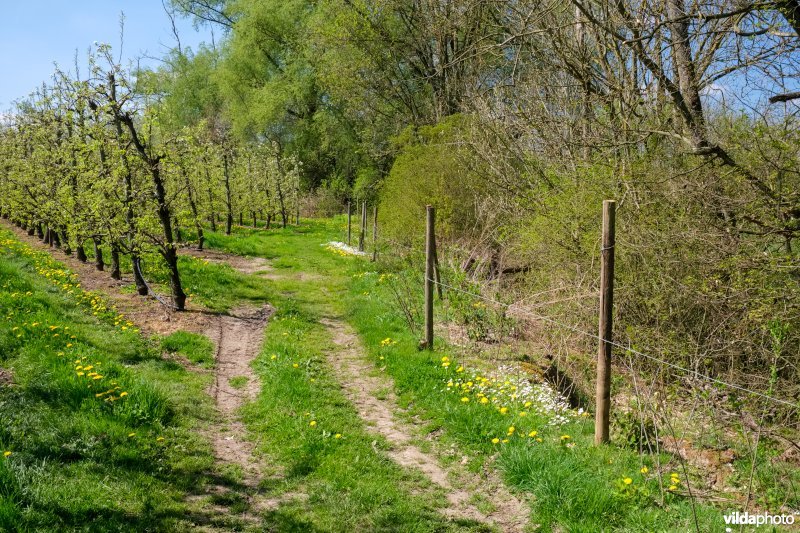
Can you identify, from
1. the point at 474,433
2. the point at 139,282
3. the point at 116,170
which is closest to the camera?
the point at 474,433

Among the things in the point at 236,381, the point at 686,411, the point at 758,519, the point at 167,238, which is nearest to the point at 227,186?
the point at 167,238

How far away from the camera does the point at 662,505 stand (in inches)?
154

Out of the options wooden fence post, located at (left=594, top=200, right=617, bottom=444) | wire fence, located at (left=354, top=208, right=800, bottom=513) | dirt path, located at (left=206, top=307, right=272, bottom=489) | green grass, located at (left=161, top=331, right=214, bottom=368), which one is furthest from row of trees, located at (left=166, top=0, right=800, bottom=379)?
green grass, located at (left=161, top=331, right=214, bottom=368)

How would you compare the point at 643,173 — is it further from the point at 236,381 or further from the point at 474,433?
the point at 236,381

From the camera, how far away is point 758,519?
11.9 feet

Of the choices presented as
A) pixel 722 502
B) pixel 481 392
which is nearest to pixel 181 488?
pixel 481 392

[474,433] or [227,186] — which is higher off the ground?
[227,186]

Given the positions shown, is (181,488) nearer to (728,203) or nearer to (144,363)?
(144,363)

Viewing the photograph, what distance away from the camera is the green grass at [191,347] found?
799 centimetres

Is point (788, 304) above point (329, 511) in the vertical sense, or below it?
above

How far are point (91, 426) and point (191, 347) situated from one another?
10.8 ft

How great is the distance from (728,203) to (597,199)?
177 cm

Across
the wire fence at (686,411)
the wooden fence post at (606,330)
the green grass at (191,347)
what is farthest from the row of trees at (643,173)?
the green grass at (191,347)

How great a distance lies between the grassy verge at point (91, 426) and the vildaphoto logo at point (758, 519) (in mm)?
3882
